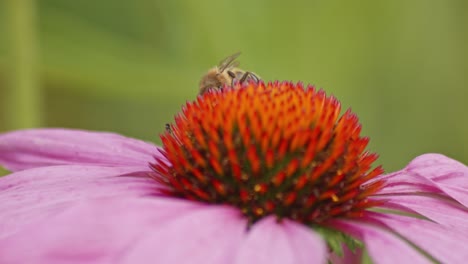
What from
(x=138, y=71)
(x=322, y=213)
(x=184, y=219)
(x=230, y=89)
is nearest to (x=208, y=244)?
(x=184, y=219)

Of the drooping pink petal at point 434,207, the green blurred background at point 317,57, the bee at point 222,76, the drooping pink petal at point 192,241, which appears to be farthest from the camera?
the green blurred background at point 317,57

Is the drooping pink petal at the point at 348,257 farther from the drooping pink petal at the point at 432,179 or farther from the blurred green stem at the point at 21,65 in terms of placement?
the blurred green stem at the point at 21,65

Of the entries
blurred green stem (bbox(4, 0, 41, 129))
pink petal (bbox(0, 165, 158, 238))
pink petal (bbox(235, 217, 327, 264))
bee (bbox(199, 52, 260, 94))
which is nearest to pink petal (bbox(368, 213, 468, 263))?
pink petal (bbox(235, 217, 327, 264))

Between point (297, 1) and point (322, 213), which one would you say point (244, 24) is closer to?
point (297, 1)

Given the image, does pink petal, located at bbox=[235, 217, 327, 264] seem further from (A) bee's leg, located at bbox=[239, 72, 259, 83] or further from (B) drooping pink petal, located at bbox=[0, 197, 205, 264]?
(A) bee's leg, located at bbox=[239, 72, 259, 83]

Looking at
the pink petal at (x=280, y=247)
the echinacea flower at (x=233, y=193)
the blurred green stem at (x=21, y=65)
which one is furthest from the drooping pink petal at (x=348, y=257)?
the blurred green stem at (x=21, y=65)

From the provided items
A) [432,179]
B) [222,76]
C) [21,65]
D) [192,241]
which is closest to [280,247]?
[192,241]
